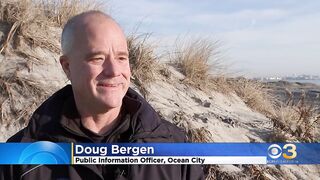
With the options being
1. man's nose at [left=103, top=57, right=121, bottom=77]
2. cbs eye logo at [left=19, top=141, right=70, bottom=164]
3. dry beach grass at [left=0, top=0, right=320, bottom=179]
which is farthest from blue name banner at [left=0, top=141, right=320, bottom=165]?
dry beach grass at [left=0, top=0, right=320, bottom=179]

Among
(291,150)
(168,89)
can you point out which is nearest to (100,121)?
(291,150)

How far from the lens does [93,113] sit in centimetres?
240

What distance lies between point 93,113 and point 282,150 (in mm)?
1530

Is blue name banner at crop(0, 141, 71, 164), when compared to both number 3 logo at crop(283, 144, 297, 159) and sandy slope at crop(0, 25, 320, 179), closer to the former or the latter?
number 3 logo at crop(283, 144, 297, 159)

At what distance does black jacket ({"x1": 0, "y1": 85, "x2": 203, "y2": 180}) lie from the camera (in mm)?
2266

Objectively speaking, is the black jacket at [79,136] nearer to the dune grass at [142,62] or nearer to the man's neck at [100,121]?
the man's neck at [100,121]

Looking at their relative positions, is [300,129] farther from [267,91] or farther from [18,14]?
[18,14]

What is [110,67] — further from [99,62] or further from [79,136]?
[79,136]

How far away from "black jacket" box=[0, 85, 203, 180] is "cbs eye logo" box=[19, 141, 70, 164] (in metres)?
0.05

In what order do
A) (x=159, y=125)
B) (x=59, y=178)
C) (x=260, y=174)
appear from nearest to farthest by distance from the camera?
(x=59, y=178) → (x=159, y=125) → (x=260, y=174)

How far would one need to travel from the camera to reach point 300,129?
569 cm

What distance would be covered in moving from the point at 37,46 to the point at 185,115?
218cm

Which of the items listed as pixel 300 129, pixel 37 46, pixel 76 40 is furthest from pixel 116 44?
pixel 300 129

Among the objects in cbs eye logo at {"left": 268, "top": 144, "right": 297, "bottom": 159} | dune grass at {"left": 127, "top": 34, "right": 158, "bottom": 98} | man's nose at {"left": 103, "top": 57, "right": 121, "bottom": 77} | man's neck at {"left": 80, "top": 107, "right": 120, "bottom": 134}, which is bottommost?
cbs eye logo at {"left": 268, "top": 144, "right": 297, "bottom": 159}
